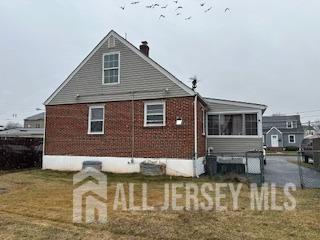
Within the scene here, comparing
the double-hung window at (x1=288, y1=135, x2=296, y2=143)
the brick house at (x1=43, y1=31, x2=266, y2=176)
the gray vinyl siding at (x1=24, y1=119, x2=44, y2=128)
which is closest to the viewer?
the brick house at (x1=43, y1=31, x2=266, y2=176)

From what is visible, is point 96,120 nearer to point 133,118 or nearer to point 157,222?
point 133,118

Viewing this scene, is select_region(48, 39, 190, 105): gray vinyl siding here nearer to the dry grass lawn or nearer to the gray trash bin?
the gray trash bin

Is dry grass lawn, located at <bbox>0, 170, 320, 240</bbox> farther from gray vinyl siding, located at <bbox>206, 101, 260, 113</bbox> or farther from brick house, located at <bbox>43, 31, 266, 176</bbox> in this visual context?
gray vinyl siding, located at <bbox>206, 101, 260, 113</bbox>

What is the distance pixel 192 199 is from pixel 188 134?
221 inches

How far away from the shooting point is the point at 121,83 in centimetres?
1697

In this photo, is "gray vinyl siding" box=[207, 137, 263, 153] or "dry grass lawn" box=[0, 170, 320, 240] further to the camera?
"gray vinyl siding" box=[207, 137, 263, 153]

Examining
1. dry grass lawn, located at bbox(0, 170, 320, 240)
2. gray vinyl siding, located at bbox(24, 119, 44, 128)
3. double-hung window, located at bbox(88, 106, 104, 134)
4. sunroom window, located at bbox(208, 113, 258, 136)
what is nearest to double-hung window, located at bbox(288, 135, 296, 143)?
sunroom window, located at bbox(208, 113, 258, 136)

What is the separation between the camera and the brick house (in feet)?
50.4

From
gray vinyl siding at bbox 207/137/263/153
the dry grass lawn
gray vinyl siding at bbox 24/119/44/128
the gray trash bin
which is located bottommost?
the dry grass lawn

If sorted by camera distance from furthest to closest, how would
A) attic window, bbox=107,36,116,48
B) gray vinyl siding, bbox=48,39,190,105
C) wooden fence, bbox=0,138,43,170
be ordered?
wooden fence, bbox=0,138,43,170
attic window, bbox=107,36,116,48
gray vinyl siding, bbox=48,39,190,105

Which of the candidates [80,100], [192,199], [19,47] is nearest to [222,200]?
[192,199]

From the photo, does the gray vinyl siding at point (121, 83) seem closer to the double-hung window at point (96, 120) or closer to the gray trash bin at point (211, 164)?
the double-hung window at point (96, 120)

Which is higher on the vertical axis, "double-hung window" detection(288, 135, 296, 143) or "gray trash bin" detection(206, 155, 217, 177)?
"double-hung window" detection(288, 135, 296, 143)

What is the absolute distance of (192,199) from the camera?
979 centimetres
